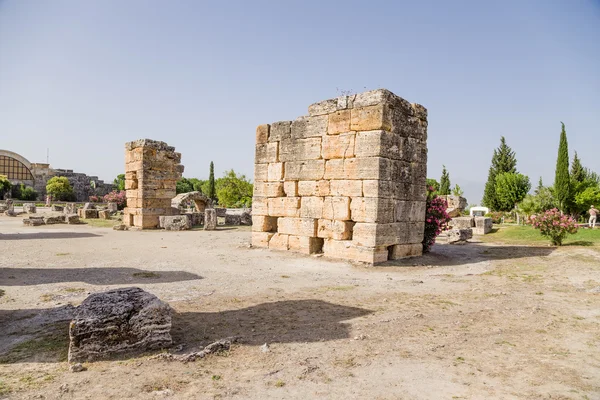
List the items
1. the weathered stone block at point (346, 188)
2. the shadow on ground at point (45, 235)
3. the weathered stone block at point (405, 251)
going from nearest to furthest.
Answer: the weathered stone block at point (346, 188) < the weathered stone block at point (405, 251) < the shadow on ground at point (45, 235)

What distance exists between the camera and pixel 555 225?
13.1 meters

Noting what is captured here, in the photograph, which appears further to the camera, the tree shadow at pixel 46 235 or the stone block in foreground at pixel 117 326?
the tree shadow at pixel 46 235

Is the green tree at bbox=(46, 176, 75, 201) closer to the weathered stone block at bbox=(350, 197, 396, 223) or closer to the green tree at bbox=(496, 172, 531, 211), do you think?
the weathered stone block at bbox=(350, 197, 396, 223)

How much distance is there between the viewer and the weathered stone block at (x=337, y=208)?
10734mm

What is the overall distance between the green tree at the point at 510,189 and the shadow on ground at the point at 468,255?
3268 cm

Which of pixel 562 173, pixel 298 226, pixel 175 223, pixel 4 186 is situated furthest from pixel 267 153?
pixel 4 186

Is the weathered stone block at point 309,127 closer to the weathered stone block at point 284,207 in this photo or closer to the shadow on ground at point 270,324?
the weathered stone block at point 284,207

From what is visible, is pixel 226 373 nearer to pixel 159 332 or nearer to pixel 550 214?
pixel 159 332

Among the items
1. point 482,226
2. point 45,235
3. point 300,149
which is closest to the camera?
A: point 300,149

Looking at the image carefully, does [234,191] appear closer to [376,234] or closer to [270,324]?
[376,234]

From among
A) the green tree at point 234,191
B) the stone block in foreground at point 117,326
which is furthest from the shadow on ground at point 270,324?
the green tree at point 234,191

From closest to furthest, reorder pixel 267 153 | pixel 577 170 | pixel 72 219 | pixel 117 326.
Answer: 1. pixel 117 326
2. pixel 267 153
3. pixel 72 219
4. pixel 577 170

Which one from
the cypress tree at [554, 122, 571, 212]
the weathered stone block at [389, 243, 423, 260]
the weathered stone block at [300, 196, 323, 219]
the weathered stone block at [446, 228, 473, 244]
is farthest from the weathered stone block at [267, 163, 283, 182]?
the cypress tree at [554, 122, 571, 212]

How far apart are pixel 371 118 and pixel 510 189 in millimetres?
38344
